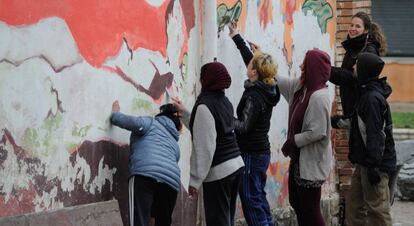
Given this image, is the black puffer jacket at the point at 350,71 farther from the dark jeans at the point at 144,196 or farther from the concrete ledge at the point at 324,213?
the dark jeans at the point at 144,196

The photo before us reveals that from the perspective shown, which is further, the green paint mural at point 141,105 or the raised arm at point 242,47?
the raised arm at point 242,47

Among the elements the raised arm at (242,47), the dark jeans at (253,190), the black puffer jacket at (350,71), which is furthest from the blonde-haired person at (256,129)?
the black puffer jacket at (350,71)

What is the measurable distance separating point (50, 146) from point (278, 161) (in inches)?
166

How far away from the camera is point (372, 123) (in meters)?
8.80

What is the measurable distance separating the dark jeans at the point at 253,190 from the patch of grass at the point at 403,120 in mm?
11719

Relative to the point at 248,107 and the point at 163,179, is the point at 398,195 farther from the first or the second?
the point at 163,179

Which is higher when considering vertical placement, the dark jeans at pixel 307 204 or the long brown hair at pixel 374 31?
the long brown hair at pixel 374 31

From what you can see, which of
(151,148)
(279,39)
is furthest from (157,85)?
(279,39)

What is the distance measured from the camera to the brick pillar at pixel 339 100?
11.6 m

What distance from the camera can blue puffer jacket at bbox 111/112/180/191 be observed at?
734cm

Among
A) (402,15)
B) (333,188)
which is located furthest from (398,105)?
(333,188)

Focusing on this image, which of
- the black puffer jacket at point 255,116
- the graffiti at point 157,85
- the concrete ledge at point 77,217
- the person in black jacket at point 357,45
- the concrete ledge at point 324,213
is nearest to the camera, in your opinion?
the concrete ledge at point 77,217

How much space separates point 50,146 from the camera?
6.79 metres

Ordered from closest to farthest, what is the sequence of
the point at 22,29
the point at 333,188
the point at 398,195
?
the point at 22,29, the point at 333,188, the point at 398,195
